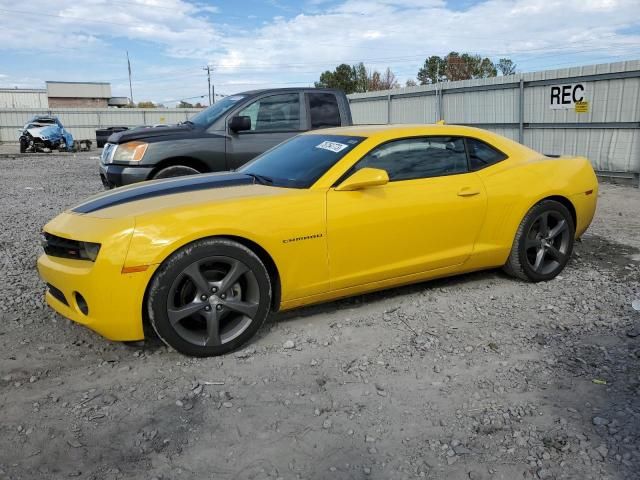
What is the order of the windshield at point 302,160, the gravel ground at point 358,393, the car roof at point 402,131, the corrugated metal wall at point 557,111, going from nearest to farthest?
the gravel ground at point 358,393 → the windshield at point 302,160 → the car roof at point 402,131 → the corrugated metal wall at point 557,111


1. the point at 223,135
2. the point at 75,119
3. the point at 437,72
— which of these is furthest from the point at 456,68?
the point at 223,135

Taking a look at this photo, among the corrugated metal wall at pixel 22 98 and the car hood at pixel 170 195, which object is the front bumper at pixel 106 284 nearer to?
the car hood at pixel 170 195

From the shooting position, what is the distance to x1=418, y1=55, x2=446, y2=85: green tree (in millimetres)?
56688

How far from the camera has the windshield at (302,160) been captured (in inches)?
156

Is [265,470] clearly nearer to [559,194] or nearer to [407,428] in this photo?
[407,428]

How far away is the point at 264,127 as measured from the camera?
24.3ft

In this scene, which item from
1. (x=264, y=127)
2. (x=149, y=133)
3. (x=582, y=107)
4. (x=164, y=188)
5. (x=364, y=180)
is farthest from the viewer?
(x=582, y=107)

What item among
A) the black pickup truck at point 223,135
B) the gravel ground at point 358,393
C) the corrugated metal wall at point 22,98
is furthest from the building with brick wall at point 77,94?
the gravel ground at point 358,393

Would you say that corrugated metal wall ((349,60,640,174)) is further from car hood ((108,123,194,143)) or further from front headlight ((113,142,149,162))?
front headlight ((113,142,149,162))

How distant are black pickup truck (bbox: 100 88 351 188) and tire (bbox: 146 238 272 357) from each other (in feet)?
12.2

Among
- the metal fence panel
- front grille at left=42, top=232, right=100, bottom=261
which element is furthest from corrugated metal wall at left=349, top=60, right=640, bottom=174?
front grille at left=42, top=232, right=100, bottom=261

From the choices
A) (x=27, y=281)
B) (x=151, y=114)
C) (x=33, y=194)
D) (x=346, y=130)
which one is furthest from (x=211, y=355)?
(x=151, y=114)

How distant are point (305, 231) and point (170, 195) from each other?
37.4 inches

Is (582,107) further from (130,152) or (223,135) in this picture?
(130,152)
